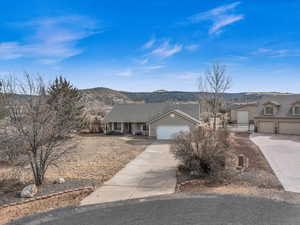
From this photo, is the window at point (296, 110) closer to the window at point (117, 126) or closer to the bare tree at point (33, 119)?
the window at point (117, 126)

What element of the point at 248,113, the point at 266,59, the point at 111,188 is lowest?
the point at 111,188

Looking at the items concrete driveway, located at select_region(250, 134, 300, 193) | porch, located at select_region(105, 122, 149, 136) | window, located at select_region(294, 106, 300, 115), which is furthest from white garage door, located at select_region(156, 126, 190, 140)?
window, located at select_region(294, 106, 300, 115)

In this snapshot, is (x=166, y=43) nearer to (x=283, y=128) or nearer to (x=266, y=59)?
(x=266, y=59)

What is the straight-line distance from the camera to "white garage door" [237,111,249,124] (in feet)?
125

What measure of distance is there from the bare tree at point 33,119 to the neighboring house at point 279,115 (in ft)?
84.5

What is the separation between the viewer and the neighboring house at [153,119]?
2470 centimetres

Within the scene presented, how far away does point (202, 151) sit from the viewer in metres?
10.4

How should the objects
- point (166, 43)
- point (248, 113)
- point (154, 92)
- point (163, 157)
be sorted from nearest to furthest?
point (163, 157), point (166, 43), point (248, 113), point (154, 92)

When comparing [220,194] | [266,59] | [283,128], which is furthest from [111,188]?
[283,128]

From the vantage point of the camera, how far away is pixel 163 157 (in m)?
15.2

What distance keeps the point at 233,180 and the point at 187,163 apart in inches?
86.9

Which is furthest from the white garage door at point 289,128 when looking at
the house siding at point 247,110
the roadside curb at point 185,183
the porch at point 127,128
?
the roadside curb at point 185,183

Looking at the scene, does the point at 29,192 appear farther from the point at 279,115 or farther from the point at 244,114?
the point at 244,114

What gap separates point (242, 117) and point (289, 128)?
1235 cm
